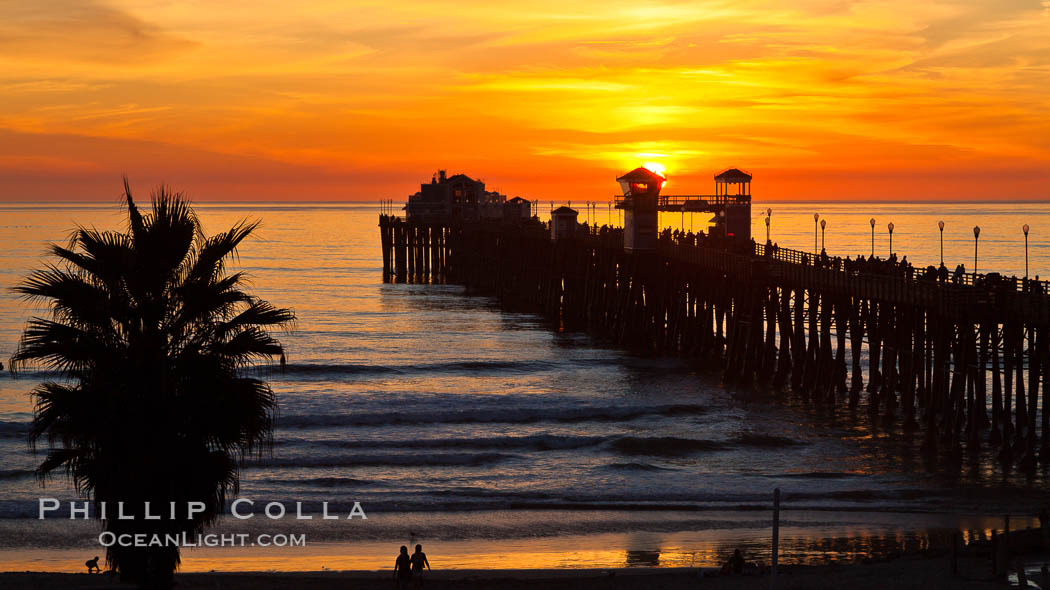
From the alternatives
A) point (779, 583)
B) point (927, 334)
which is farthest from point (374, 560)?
point (927, 334)

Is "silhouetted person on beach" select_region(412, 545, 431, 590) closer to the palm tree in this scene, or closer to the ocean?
the ocean

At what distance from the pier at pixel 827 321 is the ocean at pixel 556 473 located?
126 cm

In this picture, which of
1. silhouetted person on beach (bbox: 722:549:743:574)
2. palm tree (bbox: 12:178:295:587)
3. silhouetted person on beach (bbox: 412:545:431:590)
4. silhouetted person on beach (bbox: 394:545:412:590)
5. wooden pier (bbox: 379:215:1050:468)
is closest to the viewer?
palm tree (bbox: 12:178:295:587)

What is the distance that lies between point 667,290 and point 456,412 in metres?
15.3

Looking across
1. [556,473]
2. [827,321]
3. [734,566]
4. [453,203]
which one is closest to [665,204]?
[827,321]

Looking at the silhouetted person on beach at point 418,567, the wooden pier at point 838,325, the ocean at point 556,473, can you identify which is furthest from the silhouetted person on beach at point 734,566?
the wooden pier at point 838,325

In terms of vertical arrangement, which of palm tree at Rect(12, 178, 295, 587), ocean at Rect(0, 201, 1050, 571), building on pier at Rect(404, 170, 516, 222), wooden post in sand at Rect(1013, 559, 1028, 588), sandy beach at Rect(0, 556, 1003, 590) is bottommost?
ocean at Rect(0, 201, 1050, 571)

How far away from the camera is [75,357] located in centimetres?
1047

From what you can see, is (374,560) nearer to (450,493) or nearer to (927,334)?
(450,493)

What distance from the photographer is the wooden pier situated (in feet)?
80.9

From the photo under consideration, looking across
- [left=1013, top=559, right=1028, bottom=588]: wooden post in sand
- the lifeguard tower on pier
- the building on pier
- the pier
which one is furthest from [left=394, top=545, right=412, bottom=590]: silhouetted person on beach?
the building on pier

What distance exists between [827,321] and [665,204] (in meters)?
18.2

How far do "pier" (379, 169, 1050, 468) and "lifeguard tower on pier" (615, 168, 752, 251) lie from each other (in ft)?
0.31

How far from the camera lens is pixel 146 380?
10594 mm
